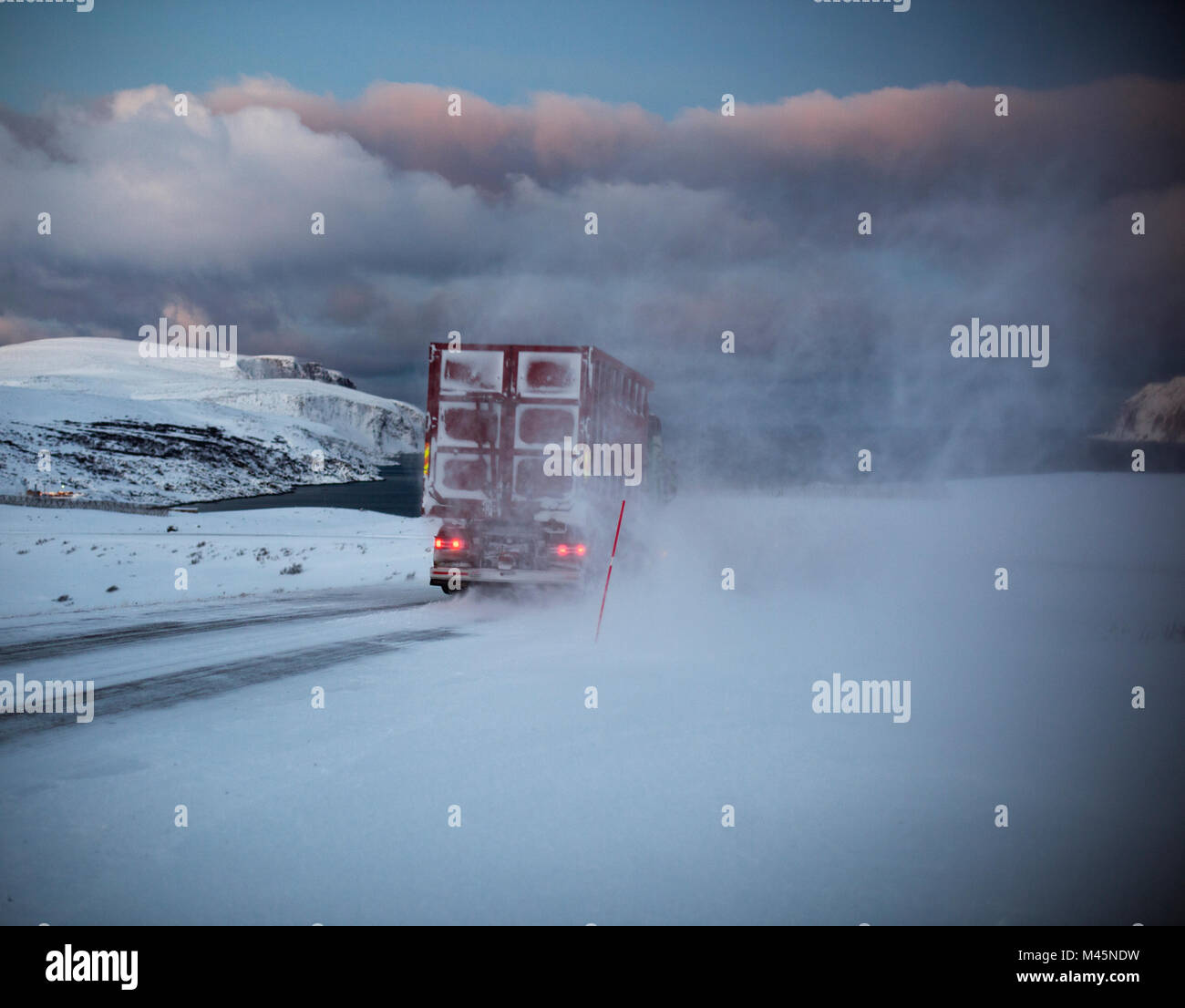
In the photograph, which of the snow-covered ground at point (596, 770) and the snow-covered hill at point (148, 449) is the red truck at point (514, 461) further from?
the snow-covered hill at point (148, 449)

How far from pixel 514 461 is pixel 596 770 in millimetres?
7535

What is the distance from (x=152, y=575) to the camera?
16.8 meters

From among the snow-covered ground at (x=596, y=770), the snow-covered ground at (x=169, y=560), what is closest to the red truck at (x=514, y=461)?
the snow-covered ground at (x=169, y=560)

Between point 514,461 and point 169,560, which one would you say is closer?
point 514,461

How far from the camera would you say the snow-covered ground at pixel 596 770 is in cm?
360

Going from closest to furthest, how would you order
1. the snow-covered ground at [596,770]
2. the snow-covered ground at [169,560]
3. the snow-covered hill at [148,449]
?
1. the snow-covered ground at [596,770]
2. the snow-covered ground at [169,560]
3. the snow-covered hill at [148,449]

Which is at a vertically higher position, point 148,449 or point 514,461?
point 148,449

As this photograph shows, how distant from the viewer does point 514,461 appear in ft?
39.1

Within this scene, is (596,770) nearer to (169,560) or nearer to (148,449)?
(169,560)

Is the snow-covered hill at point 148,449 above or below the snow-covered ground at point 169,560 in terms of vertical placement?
above

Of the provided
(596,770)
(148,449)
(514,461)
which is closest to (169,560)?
(514,461)

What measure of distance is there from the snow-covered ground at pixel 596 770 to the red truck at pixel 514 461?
1219 millimetres

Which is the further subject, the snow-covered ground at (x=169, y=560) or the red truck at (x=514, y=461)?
the snow-covered ground at (x=169, y=560)
